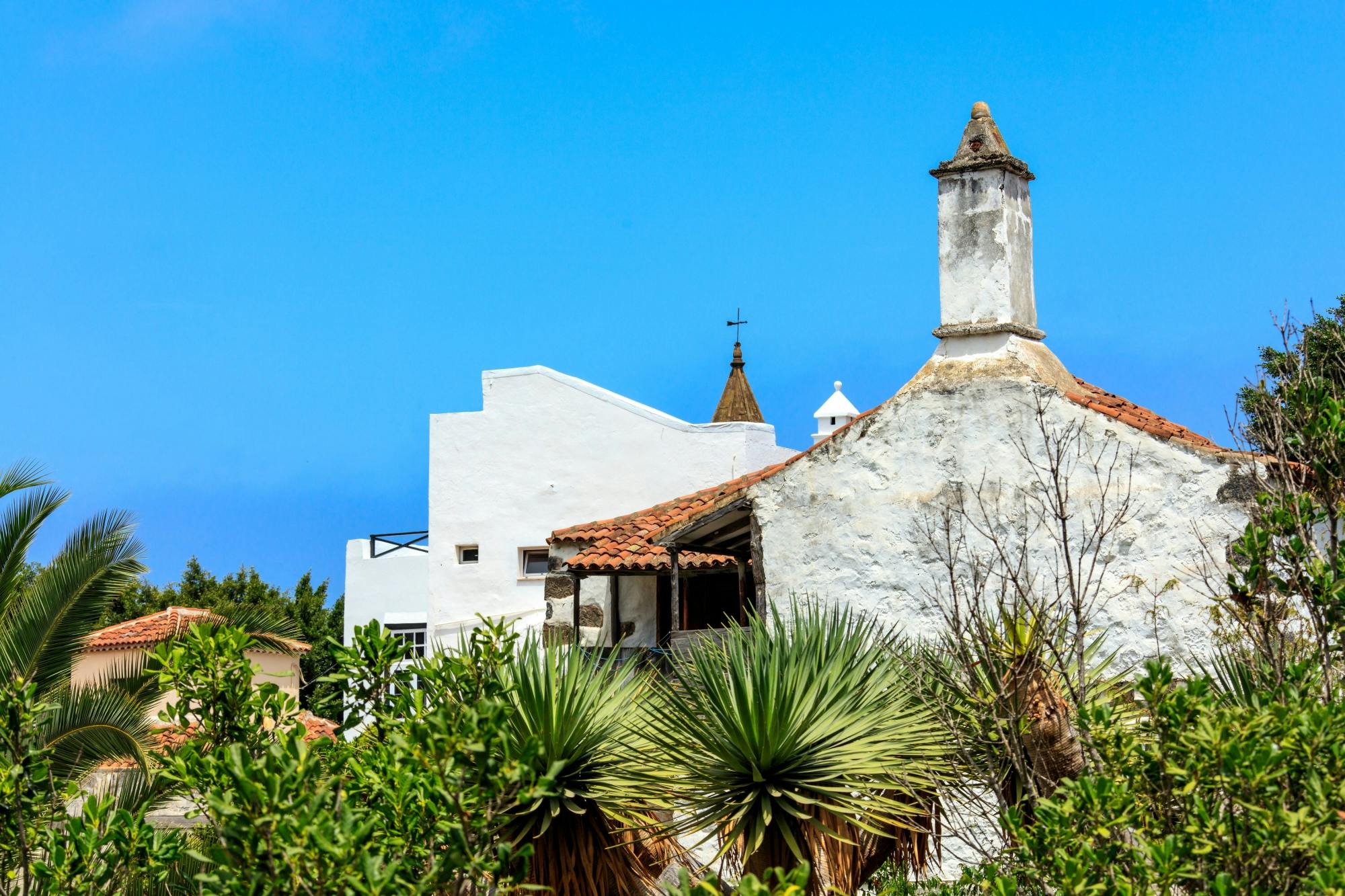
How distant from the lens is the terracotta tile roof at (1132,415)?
41.4ft

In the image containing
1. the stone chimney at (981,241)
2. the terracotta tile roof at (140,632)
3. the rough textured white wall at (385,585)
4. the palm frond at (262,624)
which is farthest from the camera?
the rough textured white wall at (385,585)

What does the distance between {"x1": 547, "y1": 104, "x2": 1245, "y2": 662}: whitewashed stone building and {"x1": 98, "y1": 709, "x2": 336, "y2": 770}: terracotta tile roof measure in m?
4.33

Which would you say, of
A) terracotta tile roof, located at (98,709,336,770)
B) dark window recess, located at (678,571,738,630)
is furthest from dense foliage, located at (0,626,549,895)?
dark window recess, located at (678,571,738,630)

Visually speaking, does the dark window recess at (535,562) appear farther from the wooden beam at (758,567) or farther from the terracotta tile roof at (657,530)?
the wooden beam at (758,567)

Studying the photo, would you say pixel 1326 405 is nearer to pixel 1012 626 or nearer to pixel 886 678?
pixel 1012 626

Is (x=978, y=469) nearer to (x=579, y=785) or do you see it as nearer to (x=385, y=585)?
(x=579, y=785)

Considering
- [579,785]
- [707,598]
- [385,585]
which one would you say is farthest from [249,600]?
[579,785]

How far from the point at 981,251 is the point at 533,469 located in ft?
43.0

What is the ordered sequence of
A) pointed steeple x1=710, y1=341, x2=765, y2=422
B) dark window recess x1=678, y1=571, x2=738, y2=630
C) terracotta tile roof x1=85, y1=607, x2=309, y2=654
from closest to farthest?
dark window recess x1=678, y1=571, x2=738, y2=630, terracotta tile roof x1=85, y1=607, x2=309, y2=654, pointed steeple x1=710, y1=341, x2=765, y2=422

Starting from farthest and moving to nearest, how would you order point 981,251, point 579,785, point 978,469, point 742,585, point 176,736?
point 176,736
point 742,585
point 981,251
point 978,469
point 579,785

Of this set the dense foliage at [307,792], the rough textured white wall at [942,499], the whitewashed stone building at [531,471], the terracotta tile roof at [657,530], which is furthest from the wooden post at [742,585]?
the dense foliage at [307,792]

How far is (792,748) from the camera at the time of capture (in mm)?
8547

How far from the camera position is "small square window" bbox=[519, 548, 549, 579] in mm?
→ 25469

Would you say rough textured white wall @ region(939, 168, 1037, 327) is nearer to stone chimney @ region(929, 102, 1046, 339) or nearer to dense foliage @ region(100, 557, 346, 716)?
stone chimney @ region(929, 102, 1046, 339)
